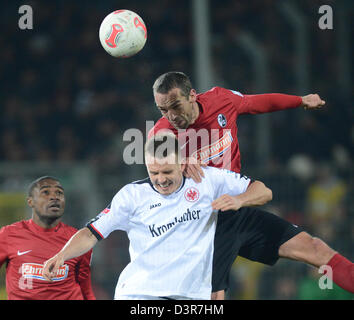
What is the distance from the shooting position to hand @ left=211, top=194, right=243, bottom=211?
172 inches

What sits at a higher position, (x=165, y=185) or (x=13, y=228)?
(x=165, y=185)

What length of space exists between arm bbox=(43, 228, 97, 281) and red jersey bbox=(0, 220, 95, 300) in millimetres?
901

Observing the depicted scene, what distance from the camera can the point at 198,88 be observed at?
31.9ft

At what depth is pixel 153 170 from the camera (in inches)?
177

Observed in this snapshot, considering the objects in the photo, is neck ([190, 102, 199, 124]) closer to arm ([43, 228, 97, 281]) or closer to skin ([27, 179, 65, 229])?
skin ([27, 179, 65, 229])

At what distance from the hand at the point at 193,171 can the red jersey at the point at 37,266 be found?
3.89 ft

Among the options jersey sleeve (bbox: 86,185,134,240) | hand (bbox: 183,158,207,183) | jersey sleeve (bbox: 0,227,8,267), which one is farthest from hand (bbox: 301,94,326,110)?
jersey sleeve (bbox: 0,227,8,267)

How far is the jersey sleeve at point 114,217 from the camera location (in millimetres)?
4559

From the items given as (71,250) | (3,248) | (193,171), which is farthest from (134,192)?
(3,248)

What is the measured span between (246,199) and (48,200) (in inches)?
65.7

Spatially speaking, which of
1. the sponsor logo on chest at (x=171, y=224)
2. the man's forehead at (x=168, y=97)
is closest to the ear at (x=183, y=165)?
the sponsor logo on chest at (x=171, y=224)

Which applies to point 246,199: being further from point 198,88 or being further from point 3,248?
point 198,88

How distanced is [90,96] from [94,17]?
6.08 feet

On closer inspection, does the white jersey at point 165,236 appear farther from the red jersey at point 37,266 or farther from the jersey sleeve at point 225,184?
the red jersey at point 37,266
